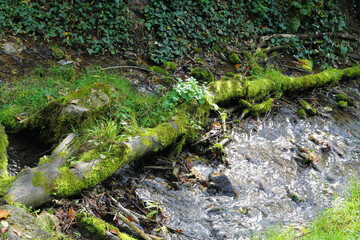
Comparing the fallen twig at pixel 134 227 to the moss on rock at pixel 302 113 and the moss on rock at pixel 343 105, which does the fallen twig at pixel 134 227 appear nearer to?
the moss on rock at pixel 302 113

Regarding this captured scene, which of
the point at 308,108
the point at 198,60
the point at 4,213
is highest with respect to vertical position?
the point at 4,213

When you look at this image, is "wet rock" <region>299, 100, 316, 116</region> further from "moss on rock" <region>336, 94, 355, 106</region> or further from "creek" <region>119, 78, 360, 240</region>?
"moss on rock" <region>336, 94, 355, 106</region>

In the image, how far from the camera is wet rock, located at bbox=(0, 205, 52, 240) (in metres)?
2.12

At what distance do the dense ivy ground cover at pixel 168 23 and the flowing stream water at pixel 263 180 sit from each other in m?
3.31

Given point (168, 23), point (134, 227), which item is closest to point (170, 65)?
point (168, 23)

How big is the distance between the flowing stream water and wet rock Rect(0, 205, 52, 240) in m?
1.31

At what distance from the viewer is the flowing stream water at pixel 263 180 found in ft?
11.8

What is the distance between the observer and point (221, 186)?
4090mm

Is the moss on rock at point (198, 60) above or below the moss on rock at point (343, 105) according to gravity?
above

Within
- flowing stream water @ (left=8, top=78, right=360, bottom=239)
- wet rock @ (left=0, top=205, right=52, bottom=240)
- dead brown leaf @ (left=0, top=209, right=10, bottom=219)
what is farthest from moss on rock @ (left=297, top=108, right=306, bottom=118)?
dead brown leaf @ (left=0, top=209, right=10, bottom=219)

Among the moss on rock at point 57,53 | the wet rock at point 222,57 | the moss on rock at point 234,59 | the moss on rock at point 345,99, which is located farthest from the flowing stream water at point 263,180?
the moss on rock at point 57,53

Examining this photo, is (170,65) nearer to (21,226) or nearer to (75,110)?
(75,110)

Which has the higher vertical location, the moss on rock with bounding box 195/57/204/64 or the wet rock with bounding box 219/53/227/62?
the moss on rock with bounding box 195/57/204/64

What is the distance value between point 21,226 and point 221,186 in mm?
2564
